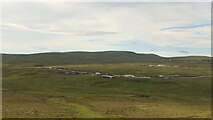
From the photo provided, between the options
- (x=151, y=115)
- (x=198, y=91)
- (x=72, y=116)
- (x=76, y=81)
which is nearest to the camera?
(x=72, y=116)

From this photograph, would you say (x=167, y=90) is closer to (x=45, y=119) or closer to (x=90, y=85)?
(x=90, y=85)

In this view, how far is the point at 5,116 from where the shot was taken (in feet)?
127

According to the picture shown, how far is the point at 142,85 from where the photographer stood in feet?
328

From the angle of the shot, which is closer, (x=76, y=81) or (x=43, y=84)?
(x=43, y=84)

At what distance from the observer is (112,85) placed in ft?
333

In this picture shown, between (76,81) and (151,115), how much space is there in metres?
72.3

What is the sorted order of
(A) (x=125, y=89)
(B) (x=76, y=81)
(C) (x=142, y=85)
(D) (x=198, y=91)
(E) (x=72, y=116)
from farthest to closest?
1. (B) (x=76, y=81)
2. (C) (x=142, y=85)
3. (A) (x=125, y=89)
4. (D) (x=198, y=91)
5. (E) (x=72, y=116)

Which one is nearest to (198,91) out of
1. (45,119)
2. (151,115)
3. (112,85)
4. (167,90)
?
(167,90)

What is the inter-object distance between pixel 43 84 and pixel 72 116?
68.6 m

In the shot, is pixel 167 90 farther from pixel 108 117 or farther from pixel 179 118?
pixel 108 117

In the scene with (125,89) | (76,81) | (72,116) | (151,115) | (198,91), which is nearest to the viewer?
(72,116)

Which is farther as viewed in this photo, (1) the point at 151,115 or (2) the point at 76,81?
(2) the point at 76,81

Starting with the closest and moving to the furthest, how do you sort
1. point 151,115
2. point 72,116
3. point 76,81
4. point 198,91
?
point 72,116 → point 151,115 → point 198,91 → point 76,81

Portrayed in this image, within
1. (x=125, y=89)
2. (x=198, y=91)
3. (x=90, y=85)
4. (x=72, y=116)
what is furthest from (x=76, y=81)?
(x=72, y=116)
